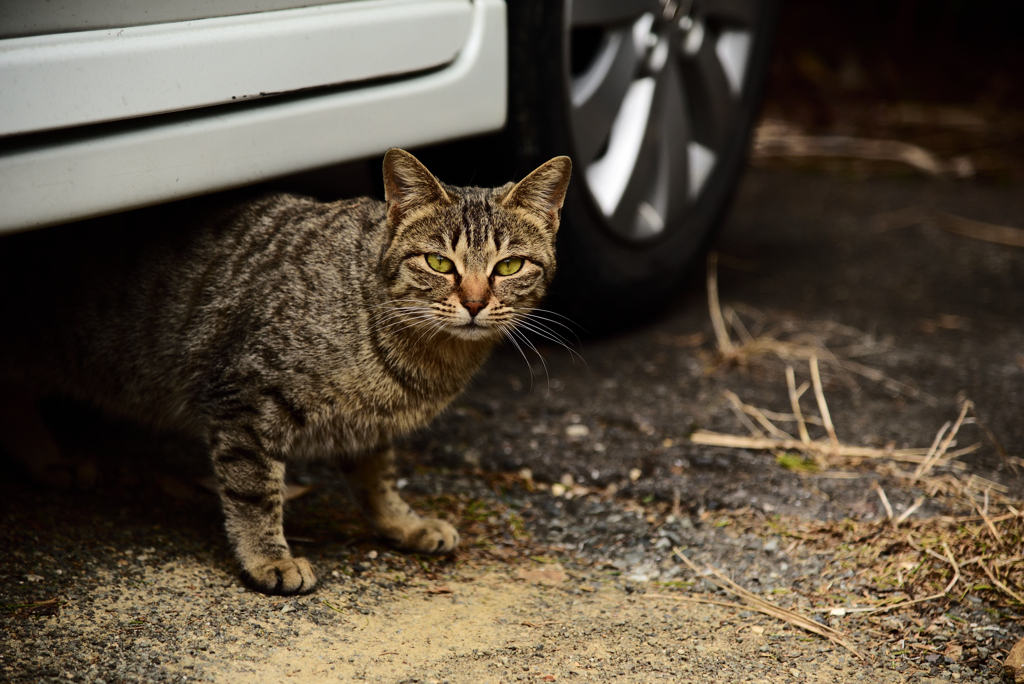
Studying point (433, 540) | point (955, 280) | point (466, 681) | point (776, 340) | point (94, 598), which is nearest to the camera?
point (466, 681)

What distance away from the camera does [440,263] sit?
2135mm

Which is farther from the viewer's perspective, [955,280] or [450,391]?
[955,280]

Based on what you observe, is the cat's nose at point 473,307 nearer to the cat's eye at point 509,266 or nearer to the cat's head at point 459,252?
the cat's head at point 459,252

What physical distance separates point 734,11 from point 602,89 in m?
0.73

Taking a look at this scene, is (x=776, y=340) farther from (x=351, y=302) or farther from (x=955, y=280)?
(x=351, y=302)

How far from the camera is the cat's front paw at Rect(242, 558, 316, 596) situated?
2029 millimetres

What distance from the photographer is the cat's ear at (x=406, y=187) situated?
210cm

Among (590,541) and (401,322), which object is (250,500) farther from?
(590,541)

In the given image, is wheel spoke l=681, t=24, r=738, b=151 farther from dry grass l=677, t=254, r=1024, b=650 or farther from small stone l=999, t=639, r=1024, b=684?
small stone l=999, t=639, r=1024, b=684

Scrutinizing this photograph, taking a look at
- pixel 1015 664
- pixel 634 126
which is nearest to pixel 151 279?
pixel 634 126

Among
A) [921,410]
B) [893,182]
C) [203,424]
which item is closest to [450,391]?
[203,424]

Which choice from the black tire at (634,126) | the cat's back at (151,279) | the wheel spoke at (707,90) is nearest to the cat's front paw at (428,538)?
the cat's back at (151,279)

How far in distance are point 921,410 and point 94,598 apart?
2.35 m

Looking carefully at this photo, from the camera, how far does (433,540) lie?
7.48 ft
